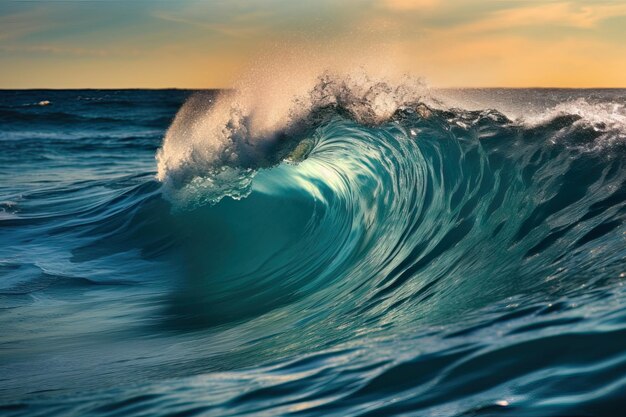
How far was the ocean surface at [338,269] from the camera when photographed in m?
2.73

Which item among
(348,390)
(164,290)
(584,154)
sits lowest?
(164,290)

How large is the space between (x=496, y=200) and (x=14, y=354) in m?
4.01

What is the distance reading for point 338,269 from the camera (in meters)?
6.79

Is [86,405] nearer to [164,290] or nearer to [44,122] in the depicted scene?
[164,290]

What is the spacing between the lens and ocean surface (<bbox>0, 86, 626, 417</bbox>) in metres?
2.73

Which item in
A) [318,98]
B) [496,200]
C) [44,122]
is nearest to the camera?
[496,200]

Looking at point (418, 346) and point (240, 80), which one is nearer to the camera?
point (418, 346)

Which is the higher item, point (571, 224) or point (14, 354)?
point (571, 224)

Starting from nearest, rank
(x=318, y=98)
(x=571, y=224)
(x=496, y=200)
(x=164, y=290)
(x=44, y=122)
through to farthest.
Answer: (x=571, y=224)
(x=496, y=200)
(x=164, y=290)
(x=318, y=98)
(x=44, y=122)

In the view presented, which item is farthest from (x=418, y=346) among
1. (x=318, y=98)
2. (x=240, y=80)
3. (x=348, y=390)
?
(x=240, y=80)

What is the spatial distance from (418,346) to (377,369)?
0.30m

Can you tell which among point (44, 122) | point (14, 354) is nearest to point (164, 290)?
point (14, 354)

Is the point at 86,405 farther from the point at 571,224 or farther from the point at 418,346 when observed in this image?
the point at 571,224

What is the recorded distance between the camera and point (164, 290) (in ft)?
22.8
